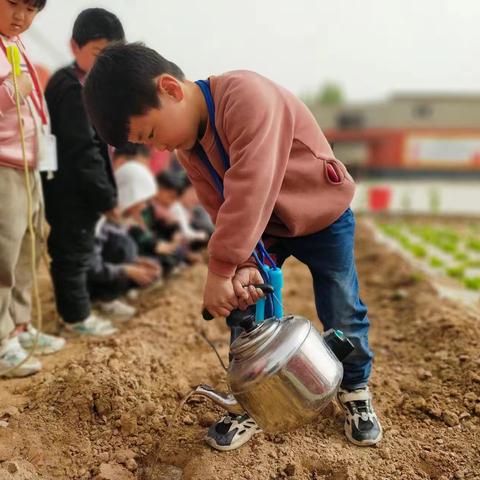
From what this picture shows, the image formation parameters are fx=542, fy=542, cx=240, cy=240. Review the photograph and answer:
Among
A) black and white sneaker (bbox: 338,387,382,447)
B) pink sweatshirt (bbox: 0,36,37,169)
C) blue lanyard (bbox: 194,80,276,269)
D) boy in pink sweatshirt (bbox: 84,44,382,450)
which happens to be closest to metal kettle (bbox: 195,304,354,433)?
boy in pink sweatshirt (bbox: 84,44,382,450)

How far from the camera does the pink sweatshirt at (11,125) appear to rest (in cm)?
219

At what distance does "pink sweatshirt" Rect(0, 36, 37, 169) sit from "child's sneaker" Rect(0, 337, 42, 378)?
0.81 m

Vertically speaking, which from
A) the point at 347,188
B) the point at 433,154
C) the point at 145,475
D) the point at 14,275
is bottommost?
the point at 433,154

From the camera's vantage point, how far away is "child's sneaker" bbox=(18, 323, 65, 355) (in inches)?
107

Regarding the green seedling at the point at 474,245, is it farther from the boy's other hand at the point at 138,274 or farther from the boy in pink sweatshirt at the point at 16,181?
the boy in pink sweatshirt at the point at 16,181

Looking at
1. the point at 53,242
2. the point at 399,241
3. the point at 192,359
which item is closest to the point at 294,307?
the point at 192,359

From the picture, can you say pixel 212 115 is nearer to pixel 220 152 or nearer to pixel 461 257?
pixel 220 152

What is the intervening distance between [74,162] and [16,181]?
0.47 meters

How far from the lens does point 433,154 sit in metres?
19.0

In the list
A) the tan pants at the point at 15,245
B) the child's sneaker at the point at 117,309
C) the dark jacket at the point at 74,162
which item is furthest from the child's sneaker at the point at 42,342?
the child's sneaker at the point at 117,309

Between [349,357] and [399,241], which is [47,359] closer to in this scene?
[349,357]

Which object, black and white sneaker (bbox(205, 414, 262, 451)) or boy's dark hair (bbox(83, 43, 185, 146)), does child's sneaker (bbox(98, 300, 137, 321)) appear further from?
boy's dark hair (bbox(83, 43, 185, 146))

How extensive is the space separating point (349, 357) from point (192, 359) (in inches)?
39.6

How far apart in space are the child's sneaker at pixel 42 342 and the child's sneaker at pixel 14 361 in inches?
8.2
